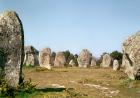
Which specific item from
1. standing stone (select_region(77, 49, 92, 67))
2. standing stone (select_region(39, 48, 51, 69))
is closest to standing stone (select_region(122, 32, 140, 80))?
standing stone (select_region(39, 48, 51, 69))

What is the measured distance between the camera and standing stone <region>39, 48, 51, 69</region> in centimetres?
5520

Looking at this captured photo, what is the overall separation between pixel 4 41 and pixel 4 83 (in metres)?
2.03

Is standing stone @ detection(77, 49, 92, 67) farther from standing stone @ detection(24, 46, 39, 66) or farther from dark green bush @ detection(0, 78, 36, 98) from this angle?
dark green bush @ detection(0, 78, 36, 98)

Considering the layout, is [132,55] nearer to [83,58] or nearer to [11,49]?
[11,49]

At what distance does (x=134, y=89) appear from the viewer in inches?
1153

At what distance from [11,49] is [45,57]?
3347cm

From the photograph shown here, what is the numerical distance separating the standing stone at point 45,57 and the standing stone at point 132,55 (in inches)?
806

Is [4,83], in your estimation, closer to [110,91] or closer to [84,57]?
[110,91]

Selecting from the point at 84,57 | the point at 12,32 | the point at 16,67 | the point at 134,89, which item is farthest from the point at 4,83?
the point at 84,57

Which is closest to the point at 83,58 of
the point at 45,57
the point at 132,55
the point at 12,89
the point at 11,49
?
the point at 45,57

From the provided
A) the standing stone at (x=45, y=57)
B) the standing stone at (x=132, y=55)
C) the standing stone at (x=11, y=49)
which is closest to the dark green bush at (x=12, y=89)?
the standing stone at (x=11, y=49)

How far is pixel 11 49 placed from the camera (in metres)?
22.5

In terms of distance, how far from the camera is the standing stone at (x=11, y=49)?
22.5 metres

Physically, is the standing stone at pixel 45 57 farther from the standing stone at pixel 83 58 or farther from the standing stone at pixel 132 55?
the standing stone at pixel 132 55
